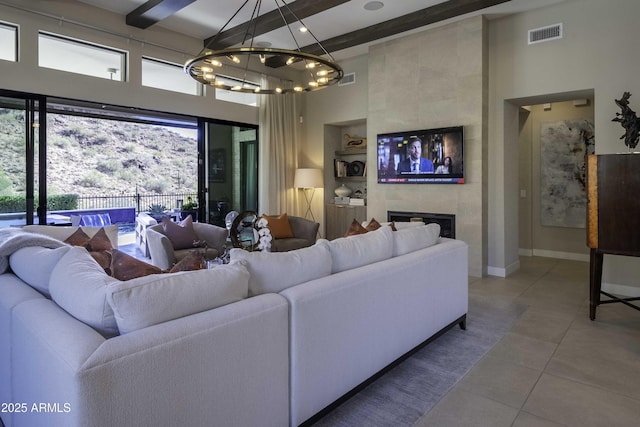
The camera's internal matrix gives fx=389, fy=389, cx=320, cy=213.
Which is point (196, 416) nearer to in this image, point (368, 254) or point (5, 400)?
point (5, 400)

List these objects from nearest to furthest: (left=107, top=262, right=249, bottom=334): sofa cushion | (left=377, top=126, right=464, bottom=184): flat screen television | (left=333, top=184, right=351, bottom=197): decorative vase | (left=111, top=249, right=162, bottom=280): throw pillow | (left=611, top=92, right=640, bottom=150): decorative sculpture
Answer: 1. (left=107, top=262, right=249, bottom=334): sofa cushion
2. (left=111, top=249, right=162, bottom=280): throw pillow
3. (left=611, top=92, right=640, bottom=150): decorative sculpture
4. (left=377, top=126, right=464, bottom=184): flat screen television
5. (left=333, top=184, right=351, bottom=197): decorative vase

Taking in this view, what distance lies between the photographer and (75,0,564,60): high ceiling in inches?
186

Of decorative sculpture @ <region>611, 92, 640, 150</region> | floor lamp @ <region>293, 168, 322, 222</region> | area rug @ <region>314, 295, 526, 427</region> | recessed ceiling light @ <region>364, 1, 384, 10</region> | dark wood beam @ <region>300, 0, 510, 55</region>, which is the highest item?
recessed ceiling light @ <region>364, 1, 384, 10</region>

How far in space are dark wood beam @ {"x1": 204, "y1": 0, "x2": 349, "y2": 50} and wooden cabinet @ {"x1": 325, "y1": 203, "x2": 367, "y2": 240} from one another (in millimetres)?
3138

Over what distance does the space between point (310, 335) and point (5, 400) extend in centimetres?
152

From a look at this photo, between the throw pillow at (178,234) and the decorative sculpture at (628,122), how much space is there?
16.0ft

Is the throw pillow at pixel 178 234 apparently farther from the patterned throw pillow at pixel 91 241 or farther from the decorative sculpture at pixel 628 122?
the decorative sculpture at pixel 628 122

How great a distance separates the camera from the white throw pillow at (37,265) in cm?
190

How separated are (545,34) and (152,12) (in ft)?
15.9

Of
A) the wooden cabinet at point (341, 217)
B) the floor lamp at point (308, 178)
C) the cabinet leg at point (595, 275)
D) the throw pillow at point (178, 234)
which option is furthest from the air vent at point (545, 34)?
the throw pillow at point (178, 234)

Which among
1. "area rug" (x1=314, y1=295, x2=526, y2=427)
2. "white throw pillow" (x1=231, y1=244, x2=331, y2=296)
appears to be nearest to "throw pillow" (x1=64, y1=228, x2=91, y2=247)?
"white throw pillow" (x1=231, y1=244, x2=331, y2=296)

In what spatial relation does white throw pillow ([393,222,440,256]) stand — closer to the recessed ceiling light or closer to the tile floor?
the tile floor

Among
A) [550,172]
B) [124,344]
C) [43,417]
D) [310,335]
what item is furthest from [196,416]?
[550,172]

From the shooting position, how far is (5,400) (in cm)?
189
